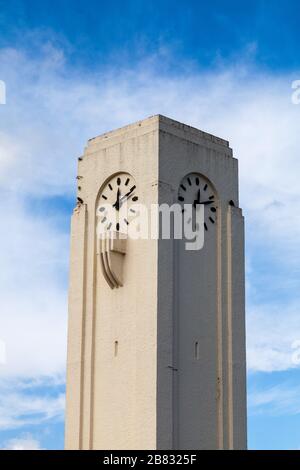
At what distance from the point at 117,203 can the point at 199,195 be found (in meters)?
2.92

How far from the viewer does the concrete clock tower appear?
42.5 meters

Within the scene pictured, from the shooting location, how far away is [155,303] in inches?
1673

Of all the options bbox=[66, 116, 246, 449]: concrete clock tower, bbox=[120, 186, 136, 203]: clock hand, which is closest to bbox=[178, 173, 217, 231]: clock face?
bbox=[66, 116, 246, 449]: concrete clock tower

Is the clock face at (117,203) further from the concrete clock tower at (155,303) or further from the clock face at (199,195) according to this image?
the clock face at (199,195)

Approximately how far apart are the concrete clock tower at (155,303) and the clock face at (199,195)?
0.04 m

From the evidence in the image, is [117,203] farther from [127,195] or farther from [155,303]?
[155,303]

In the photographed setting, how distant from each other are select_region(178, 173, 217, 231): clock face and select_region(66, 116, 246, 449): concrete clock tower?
0.04m

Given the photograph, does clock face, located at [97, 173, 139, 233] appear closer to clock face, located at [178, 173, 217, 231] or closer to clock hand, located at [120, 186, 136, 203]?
clock hand, located at [120, 186, 136, 203]

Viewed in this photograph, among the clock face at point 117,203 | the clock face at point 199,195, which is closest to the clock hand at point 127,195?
the clock face at point 117,203

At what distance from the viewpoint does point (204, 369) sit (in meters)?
44.0

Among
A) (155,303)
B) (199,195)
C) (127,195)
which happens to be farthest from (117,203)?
(155,303)

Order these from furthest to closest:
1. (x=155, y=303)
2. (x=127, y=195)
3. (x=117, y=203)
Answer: (x=117, y=203), (x=127, y=195), (x=155, y=303)

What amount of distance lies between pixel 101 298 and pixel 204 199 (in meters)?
5.08
